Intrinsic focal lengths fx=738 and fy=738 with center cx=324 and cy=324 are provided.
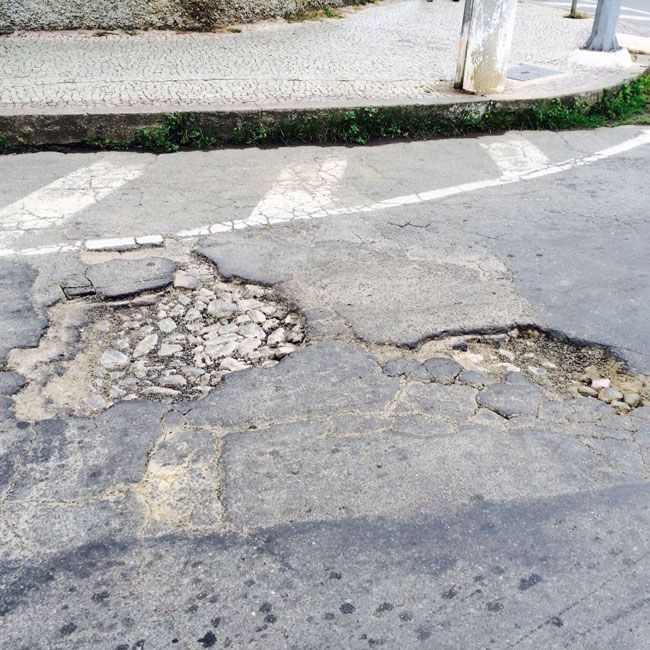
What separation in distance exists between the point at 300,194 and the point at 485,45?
2.87m

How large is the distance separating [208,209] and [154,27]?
17.6 feet

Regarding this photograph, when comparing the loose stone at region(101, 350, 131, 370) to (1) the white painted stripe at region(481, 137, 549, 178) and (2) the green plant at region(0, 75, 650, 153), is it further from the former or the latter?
(1) the white painted stripe at region(481, 137, 549, 178)

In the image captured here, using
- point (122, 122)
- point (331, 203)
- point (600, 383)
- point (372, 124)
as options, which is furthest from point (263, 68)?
point (600, 383)

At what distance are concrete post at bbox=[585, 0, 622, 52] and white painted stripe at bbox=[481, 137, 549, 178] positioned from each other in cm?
300

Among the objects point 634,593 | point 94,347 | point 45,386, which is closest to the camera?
point 634,593

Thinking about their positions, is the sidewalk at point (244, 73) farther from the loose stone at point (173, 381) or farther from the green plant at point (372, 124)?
the loose stone at point (173, 381)

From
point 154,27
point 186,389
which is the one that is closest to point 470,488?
point 186,389

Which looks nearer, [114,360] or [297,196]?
[114,360]

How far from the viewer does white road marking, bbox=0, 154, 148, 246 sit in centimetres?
491

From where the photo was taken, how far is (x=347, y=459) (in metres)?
3.02

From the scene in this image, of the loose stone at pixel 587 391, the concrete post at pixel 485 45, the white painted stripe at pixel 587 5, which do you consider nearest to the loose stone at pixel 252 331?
the loose stone at pixel 587 391

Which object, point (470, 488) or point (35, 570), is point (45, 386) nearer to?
point (35, 570)

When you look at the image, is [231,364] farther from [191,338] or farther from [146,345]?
[146,345]

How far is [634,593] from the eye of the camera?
8.12ft
